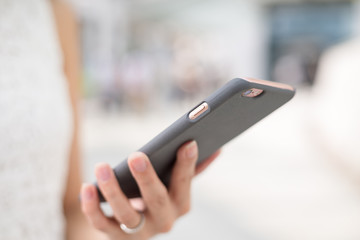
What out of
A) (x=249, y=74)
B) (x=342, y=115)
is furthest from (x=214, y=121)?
(x=249, y=74)

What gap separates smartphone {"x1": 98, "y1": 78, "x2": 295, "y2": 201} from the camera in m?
0.40

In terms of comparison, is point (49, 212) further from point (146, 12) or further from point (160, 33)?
point (160, 33)

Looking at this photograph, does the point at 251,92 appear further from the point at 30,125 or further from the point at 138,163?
the point at 30,125

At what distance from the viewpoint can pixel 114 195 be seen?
50 centimetres

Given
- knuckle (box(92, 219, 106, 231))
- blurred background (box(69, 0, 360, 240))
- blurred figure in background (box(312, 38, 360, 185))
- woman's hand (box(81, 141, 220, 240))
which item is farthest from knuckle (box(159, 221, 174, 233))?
blurred figure in background (box(312, 38, 360, 185))

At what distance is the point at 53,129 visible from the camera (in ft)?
1.84

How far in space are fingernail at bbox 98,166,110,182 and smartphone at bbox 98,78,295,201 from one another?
0.02m

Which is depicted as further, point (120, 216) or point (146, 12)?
point (146, 12)

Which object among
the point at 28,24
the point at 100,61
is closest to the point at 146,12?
the point at 100,61

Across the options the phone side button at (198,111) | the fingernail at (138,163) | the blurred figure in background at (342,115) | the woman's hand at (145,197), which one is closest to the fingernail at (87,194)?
the woman's hand at (145,197)

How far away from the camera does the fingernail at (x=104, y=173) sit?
0.48 m

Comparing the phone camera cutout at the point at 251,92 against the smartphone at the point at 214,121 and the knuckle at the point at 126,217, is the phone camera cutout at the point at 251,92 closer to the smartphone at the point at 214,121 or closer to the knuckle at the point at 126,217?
the smartphone at the point at 214,121

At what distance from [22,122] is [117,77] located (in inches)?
222

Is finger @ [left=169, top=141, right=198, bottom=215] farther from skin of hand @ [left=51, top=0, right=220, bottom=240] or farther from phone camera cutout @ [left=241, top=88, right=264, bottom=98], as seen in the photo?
phone camera cutout @ [left=241, top=88, right=264, bottom=98]
